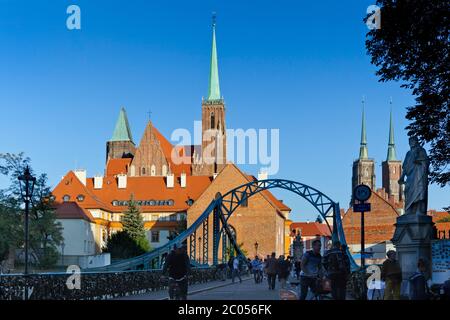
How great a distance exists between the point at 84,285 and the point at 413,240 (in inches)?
384

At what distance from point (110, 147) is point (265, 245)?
63.8m

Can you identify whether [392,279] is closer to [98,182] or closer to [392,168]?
[98,182]

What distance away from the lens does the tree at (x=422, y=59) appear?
2016 cm

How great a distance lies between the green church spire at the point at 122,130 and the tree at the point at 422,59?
412ft

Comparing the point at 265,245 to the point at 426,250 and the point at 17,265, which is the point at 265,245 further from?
the point at 426,250

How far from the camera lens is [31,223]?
53438 millimetres

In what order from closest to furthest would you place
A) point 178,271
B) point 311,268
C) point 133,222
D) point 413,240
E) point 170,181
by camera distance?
point 311,268 < point 178,271 < point 413,240 < point 133,222 < point 170,181

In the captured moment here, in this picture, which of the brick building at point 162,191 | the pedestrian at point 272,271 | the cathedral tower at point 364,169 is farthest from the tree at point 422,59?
the cathedral tower at point 364,169

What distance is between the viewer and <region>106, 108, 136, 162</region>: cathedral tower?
472ft

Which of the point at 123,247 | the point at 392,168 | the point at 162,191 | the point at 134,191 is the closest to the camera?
the point at 123,247

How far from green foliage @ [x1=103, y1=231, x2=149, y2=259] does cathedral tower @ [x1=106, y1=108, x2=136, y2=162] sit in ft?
214

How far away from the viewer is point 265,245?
292 ft

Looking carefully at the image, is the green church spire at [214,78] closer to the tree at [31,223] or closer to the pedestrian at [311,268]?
the tree at [31,223]

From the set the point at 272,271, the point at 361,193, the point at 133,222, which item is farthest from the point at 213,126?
the point at 361,193
